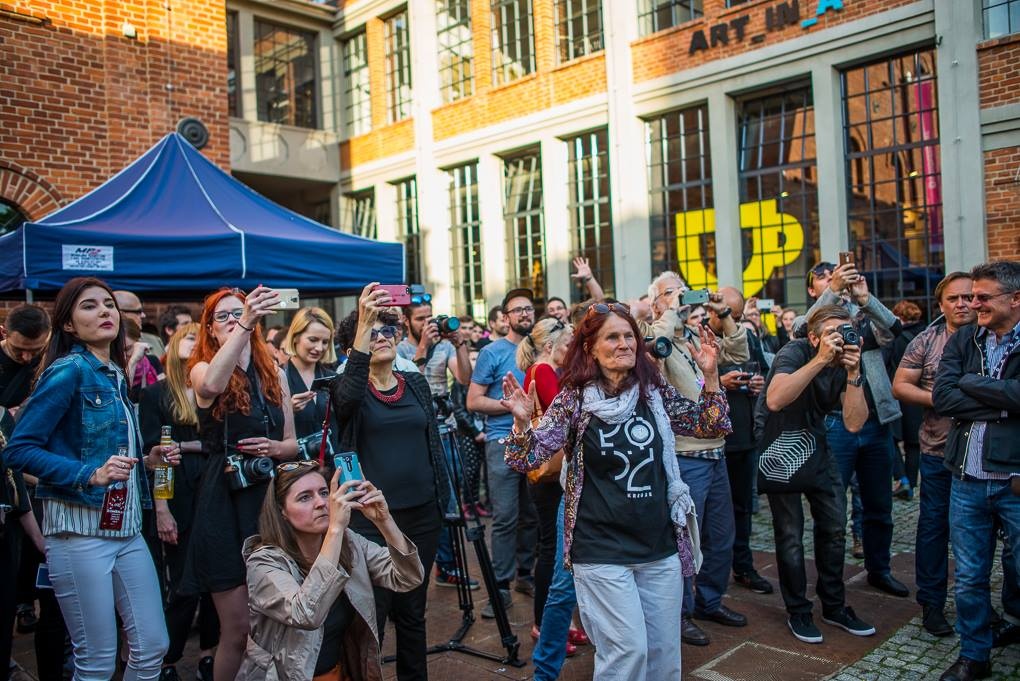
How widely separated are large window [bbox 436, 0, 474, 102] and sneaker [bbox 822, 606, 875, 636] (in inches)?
524

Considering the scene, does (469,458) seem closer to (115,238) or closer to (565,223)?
(115,238)

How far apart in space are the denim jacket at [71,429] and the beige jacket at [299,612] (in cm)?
77

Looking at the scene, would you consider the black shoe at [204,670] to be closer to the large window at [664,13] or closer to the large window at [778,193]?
the large window at [778,193]

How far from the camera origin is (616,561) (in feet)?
10.3

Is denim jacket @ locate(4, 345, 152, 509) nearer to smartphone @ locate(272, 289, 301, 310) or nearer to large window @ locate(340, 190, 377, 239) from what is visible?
smartphone @ locate(272, 289, 301, 310)

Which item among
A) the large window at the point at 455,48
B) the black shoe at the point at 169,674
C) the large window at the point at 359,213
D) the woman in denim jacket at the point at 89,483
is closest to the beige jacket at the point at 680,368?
the woman in denim jacket at the point at 89,483

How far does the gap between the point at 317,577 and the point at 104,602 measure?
1057mm

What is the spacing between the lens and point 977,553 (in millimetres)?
3908

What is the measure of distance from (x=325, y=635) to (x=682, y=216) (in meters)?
10.9

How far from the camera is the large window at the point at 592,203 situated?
45.7ft

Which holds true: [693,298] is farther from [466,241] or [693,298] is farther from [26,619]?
[466,241]

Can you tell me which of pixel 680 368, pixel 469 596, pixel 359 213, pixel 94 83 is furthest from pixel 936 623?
pixel 359 213

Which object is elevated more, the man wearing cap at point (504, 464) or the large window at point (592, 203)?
the large window at point (592, 203)

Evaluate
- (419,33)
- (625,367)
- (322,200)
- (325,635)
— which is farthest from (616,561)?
(322,200)
